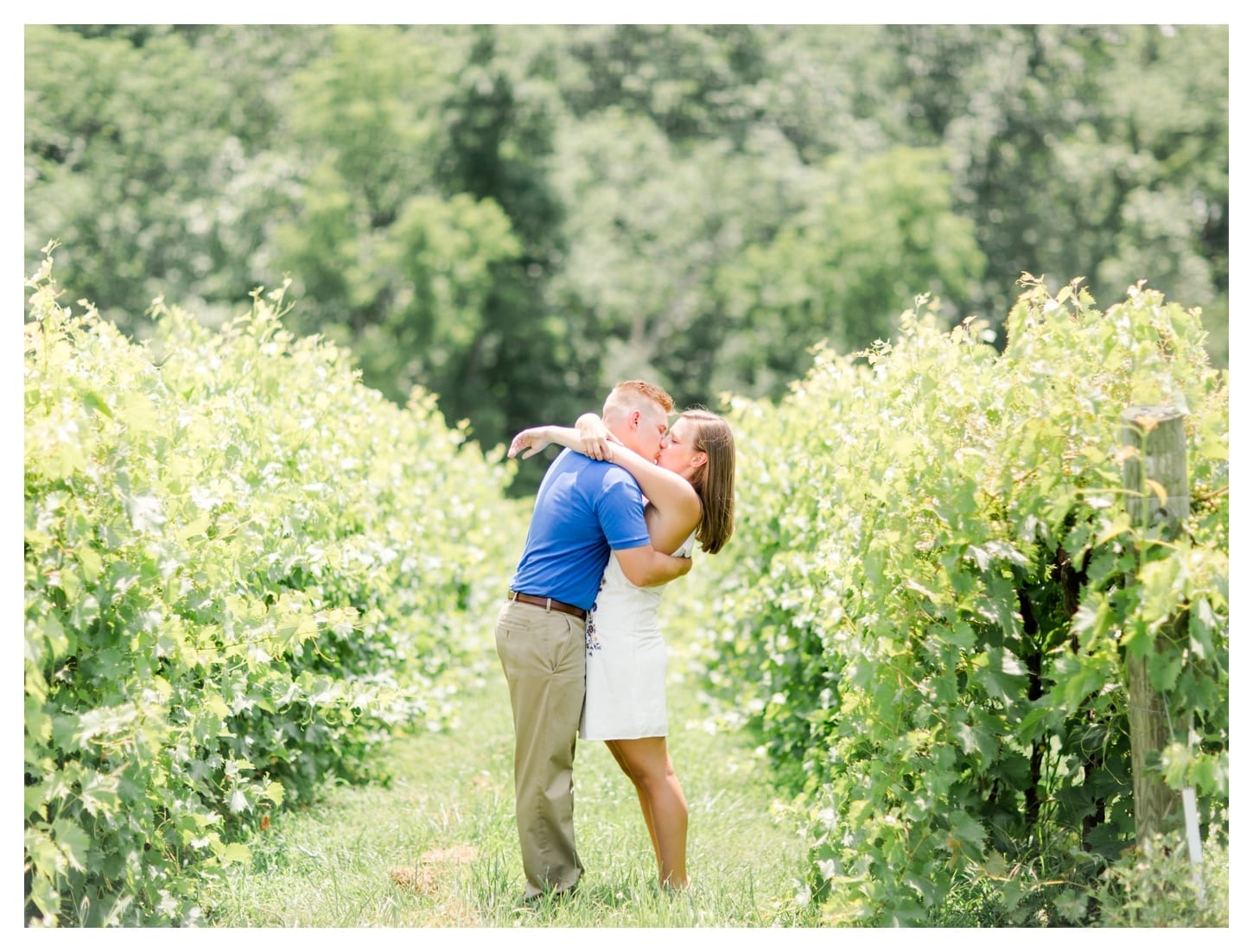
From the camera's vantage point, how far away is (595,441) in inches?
165

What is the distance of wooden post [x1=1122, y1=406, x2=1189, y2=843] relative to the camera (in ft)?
10.3

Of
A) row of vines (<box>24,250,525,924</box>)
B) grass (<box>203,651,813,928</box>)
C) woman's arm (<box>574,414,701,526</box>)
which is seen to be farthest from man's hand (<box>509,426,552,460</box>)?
grass (<box>203,651,813,928</box>)

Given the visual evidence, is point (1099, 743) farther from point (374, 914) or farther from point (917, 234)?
point (917, 234)

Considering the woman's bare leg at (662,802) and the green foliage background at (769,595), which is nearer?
the green foliage background at (769,595)

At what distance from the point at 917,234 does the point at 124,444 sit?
2389 cm

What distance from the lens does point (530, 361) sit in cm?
2588

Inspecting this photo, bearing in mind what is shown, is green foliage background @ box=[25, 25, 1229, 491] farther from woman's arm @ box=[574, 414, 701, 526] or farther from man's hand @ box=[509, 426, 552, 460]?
woman's arm @ box=[574, 414, 701, 526]

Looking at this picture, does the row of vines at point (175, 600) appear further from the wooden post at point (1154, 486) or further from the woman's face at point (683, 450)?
the wooden post at point (1154, 486)

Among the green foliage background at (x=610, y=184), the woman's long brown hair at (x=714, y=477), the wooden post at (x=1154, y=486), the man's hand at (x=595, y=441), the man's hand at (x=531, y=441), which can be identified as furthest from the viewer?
the green foliage background at (x=610, y=184)

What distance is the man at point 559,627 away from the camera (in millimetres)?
4109

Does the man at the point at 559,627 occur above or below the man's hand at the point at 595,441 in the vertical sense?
below

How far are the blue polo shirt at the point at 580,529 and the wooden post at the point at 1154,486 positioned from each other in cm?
154

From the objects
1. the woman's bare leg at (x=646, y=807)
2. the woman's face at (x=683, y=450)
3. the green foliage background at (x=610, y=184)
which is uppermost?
the green foliage background at (x=610, y=184)

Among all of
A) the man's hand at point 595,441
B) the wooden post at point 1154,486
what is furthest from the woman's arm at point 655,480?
the wooden post at point 1154,486
